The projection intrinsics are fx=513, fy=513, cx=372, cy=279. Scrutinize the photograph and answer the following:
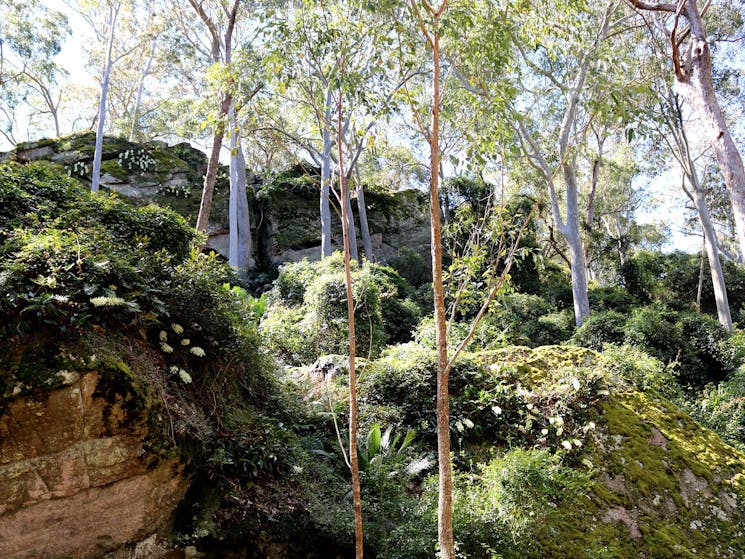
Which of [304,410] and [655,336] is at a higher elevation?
[655,336]

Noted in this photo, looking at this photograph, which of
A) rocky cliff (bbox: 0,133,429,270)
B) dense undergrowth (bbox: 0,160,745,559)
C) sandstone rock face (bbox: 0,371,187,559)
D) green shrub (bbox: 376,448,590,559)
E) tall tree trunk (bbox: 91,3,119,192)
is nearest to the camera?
sandstone rock face (bbox: 0,371,187,559)

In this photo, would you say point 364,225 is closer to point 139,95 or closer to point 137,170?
point 137,170

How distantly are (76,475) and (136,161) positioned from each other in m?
15.6

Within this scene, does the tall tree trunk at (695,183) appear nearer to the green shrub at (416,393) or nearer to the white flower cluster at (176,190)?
the green shrub at (416,393)

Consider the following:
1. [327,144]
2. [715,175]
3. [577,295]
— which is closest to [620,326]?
[577,295]

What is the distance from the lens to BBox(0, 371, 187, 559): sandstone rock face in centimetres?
301

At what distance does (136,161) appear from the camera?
1670cm

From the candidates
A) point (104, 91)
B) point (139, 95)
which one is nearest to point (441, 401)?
point (104, 91)

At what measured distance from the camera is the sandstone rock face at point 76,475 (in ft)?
9.89

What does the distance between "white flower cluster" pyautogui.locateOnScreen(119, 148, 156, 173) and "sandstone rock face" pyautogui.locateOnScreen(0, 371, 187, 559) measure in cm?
1518

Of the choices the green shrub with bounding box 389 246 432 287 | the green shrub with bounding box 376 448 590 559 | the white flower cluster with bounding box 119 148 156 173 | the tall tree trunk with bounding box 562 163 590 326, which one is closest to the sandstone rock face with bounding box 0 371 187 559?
the green shrub with bounding box 376 448 590 559

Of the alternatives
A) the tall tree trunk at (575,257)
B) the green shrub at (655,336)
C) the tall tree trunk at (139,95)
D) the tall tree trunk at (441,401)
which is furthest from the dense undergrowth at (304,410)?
the tall tree trunk at (139,95)

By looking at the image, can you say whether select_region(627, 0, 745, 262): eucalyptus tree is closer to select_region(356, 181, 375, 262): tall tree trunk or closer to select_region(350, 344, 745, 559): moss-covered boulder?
select_region(350, 344, 745, 559): moss-covered boulder

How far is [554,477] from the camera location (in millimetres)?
4254
